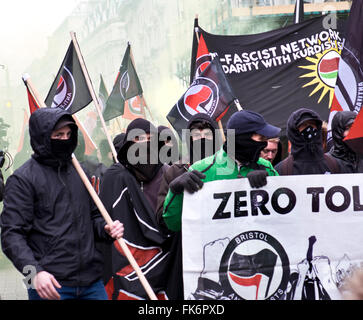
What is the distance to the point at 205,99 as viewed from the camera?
6.69 m

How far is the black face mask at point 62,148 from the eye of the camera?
363cm

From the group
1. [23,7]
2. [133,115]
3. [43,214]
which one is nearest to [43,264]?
[43,214]

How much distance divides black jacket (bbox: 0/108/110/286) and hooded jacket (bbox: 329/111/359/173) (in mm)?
1924

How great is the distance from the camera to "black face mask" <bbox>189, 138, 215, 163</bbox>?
15.7ft

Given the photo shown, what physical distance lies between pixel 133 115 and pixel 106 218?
7107mm

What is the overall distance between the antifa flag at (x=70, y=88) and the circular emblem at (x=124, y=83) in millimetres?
2591

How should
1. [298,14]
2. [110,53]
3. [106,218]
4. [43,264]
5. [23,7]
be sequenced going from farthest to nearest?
[110,53], [23,7], [298,14], [106,218], [43,264]

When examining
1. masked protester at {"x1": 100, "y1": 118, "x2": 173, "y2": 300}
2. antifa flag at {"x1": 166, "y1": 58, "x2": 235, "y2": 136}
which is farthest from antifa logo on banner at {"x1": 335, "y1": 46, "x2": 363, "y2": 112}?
masked protester at {"x1": 100, "y1": 118, "x2": 173, "y2": 300}

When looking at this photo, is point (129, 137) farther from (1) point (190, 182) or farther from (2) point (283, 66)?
(2) point (283, 66)

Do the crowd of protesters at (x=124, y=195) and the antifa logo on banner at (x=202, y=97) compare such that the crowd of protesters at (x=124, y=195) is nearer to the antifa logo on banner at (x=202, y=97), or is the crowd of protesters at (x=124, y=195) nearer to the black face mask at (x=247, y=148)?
the black face mask at (x=247, y=148)

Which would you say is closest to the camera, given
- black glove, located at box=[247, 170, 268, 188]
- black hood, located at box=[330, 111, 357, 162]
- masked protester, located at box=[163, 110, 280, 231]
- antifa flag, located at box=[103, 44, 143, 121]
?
black glove, located at box=[247, 170, 268, 188]

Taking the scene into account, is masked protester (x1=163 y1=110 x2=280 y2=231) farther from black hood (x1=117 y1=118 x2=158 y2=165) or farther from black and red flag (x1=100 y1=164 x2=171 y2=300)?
black hood (x1=117 y1=118 x2=158 y2=165)

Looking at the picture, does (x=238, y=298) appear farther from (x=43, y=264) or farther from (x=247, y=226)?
(x=43, y=264)

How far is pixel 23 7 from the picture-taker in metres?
38.0
